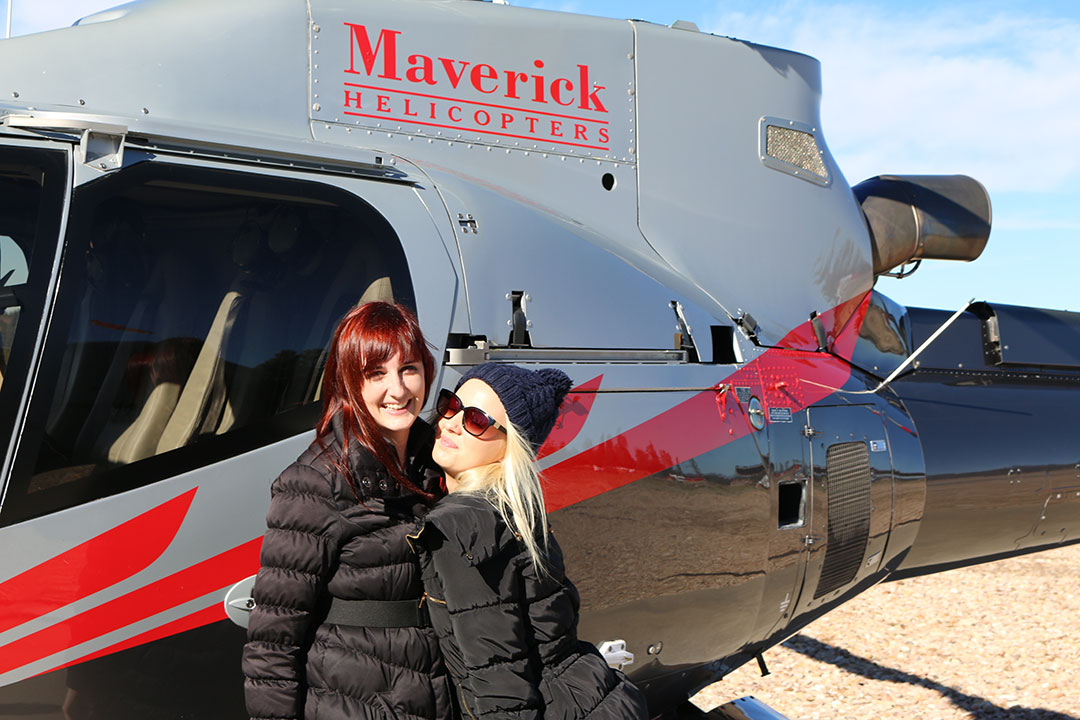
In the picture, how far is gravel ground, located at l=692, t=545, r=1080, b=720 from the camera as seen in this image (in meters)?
5.64

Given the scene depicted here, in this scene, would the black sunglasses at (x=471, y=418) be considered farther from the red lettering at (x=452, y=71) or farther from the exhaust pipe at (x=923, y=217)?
the exhaust pipe at (x=923, y=217)

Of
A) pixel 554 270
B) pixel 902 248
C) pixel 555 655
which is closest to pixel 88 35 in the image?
pixel 554 270

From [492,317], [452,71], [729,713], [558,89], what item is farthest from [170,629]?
[729,713]

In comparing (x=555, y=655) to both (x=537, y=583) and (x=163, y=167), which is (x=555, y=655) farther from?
(x=163, y=167)

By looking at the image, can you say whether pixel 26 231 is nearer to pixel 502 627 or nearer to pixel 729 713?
pixel 502 627

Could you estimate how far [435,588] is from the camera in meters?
1.80

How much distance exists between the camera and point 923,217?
451 cm

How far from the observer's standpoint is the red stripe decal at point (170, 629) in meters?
2.08

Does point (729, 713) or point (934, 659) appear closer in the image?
point (729, 713)

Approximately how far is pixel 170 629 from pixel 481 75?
205 cm

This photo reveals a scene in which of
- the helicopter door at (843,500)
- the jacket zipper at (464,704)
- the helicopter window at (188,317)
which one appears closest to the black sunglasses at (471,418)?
the jacket zipper at (464,704)

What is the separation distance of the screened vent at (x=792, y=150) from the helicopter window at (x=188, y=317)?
2.02 m

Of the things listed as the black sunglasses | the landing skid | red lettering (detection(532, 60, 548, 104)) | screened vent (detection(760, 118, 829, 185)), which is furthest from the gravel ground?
the black sunglasses

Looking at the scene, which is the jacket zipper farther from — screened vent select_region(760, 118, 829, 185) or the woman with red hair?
screened vent select_region(760, 118, 829, 185)
